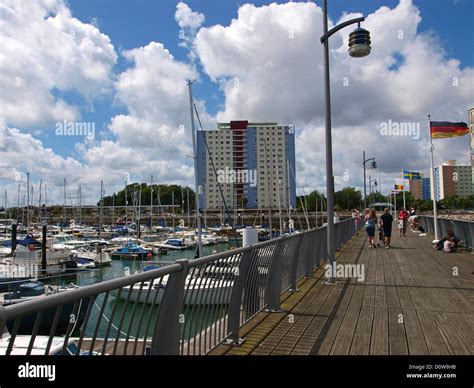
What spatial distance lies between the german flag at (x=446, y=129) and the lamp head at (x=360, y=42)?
1159 cm

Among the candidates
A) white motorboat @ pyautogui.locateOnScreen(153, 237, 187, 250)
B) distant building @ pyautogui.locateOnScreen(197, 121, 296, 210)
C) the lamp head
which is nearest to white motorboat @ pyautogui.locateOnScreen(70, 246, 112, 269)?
white motorboat @ pyautogui.locateOnScreen(153, 237, 187, 250)

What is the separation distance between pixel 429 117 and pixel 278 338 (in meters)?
17.5

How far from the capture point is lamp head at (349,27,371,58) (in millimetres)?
9773

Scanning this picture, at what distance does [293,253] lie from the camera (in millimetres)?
8938

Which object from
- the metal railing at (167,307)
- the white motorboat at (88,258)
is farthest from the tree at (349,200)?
the metal railing at (167,307)

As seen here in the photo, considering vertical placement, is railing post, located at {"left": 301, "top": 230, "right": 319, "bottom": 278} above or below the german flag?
below

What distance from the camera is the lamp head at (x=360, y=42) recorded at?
9773mm

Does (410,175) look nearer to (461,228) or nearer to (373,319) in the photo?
(461,228)

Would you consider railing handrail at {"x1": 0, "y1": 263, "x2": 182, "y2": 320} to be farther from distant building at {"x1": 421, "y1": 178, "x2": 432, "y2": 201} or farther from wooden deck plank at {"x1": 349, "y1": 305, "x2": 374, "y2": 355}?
distant building at {"x1": 421, "y1": 178, "x2": 432, "y2": 201}

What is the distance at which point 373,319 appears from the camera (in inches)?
254

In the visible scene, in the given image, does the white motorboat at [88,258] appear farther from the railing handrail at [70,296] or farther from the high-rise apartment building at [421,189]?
the high-rise apartment building at [421,189]

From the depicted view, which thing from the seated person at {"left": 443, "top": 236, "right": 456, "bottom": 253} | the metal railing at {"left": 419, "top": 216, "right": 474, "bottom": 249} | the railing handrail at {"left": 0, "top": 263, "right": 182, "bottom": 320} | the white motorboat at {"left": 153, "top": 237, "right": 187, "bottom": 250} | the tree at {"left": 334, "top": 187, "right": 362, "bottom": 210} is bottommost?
the white motorboat at {"left": 153, "top": 237, "right": 187, "bottom": 250}

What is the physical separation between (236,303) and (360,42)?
7.13 meters
